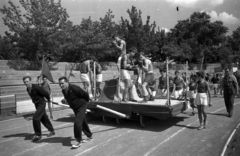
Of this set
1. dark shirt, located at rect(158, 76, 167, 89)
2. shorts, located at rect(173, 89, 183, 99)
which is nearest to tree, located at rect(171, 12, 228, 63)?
dark shirt, located at rect(158, 76, 167, 89)

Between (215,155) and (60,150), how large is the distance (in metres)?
3.56

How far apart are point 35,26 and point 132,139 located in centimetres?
1388

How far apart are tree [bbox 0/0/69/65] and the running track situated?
9810mm

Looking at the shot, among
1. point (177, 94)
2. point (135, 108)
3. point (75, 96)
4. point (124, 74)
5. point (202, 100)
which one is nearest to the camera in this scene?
point (75, 96)

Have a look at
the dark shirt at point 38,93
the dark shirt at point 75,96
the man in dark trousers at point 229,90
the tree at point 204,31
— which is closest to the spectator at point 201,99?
the man in dark trousers at point 229,90

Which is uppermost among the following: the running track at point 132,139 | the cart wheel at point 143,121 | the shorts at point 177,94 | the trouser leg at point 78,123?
the shorts at point 177,94

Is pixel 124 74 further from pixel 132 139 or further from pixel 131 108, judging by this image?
pixel 132 139

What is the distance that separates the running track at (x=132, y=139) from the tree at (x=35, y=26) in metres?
9.81

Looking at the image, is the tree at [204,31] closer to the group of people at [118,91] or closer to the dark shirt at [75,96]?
the group of people at [118,91]

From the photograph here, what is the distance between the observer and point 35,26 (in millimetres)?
16688

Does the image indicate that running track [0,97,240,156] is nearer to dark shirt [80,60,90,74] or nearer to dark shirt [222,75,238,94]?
dark shirt [222,75,238,94]

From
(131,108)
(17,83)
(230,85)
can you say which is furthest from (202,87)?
(17,83)

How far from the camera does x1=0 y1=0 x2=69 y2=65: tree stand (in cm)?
1633

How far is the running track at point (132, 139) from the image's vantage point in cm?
505
